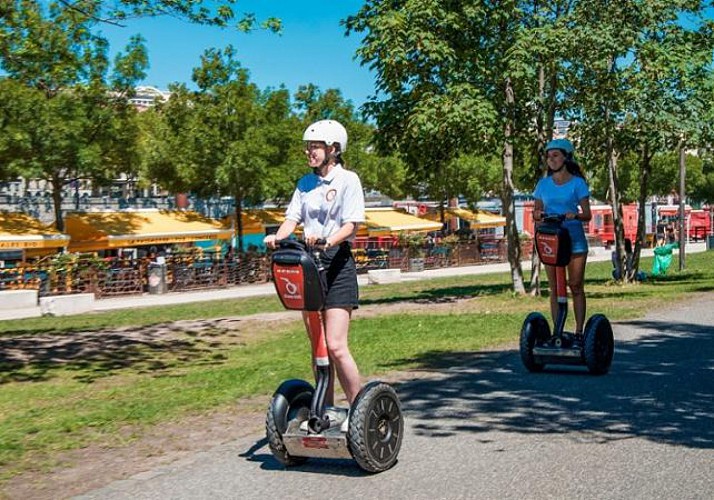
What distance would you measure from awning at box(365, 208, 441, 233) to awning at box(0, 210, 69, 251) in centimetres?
1467

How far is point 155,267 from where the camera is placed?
30781 mm

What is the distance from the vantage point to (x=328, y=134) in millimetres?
5613

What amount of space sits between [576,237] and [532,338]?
0.93m

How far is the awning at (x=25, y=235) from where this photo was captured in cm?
2806

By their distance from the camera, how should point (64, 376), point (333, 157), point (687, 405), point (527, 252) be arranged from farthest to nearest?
point (527, 252)
point (64, 376)
point (687, 405)
point (333, 157)

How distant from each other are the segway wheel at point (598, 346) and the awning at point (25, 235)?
73.4ft

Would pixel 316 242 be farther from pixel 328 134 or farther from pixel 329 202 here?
pixel 328 134

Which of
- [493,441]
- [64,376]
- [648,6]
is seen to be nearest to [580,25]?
[648,6]

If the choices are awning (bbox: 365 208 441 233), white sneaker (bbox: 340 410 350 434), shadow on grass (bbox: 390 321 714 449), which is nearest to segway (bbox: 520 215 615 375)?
shadow on grass (bbox: 390 321 714 449)

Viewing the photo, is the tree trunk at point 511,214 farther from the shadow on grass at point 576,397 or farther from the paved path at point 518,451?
the paved path at point 518,451

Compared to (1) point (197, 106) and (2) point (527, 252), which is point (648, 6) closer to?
(1) point (197, 106)

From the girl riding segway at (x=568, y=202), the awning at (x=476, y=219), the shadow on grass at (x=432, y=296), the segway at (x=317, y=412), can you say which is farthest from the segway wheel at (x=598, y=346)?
the awning at (x=476, y=219)

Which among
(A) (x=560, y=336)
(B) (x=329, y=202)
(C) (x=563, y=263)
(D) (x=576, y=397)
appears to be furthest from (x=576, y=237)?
(B) (x=329, y=202)

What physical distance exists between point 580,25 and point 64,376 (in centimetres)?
1211
